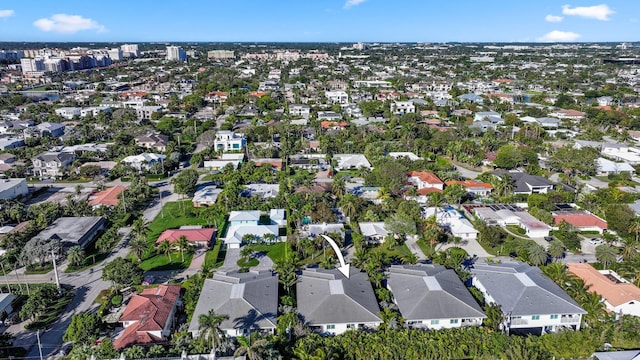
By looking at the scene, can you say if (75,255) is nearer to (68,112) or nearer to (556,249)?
(556,249)

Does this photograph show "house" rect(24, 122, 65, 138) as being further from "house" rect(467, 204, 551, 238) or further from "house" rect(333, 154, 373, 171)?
"house" rect(467, 204, 551, 238)

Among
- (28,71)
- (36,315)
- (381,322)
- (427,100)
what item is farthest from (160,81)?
(381,322)

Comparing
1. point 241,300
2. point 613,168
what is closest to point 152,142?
point 241,300

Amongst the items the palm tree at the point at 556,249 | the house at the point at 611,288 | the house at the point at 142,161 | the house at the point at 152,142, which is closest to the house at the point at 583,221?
the palm tree at the point at 556,249

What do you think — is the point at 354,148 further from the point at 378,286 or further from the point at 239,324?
the point at 239,324

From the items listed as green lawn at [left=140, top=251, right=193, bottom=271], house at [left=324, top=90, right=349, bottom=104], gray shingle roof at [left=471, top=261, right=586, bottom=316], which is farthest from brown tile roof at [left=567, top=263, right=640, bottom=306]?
house at [left=324, top=90, right=349, bottom=104]

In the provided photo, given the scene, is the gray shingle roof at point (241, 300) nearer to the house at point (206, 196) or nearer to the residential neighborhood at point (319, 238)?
the residential neighborhood at point (319, 238)
